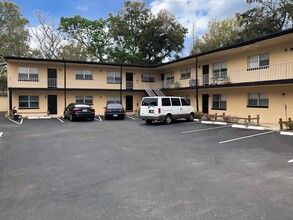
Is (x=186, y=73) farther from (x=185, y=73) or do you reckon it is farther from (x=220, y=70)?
(x=220, y=70)

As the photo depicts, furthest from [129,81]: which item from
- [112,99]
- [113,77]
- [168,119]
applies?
[168,119]

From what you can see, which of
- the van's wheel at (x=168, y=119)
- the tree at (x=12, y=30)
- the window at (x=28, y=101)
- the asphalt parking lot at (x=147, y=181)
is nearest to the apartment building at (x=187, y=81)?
the window at (x=28, y=101)

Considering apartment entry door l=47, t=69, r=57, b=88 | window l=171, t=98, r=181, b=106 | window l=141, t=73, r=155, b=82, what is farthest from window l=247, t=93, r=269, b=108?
apartment entry door l=47, t=69, r=57, b=88

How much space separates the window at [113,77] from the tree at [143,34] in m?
10.6

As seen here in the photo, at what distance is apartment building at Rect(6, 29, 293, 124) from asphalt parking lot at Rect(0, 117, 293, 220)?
318 inches

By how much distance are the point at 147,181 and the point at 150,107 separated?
430 inches

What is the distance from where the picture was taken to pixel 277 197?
13.9 ft

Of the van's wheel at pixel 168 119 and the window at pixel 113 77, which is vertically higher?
the window at pixel 113 77

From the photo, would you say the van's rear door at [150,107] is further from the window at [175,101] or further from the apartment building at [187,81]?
the apartment building at [187,81]

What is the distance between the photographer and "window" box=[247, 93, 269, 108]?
649 inches

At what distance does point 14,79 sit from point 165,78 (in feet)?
51.5

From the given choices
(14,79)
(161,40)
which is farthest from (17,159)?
(161,40)

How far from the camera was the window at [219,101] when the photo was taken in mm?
19750

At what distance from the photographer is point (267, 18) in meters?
27.8
